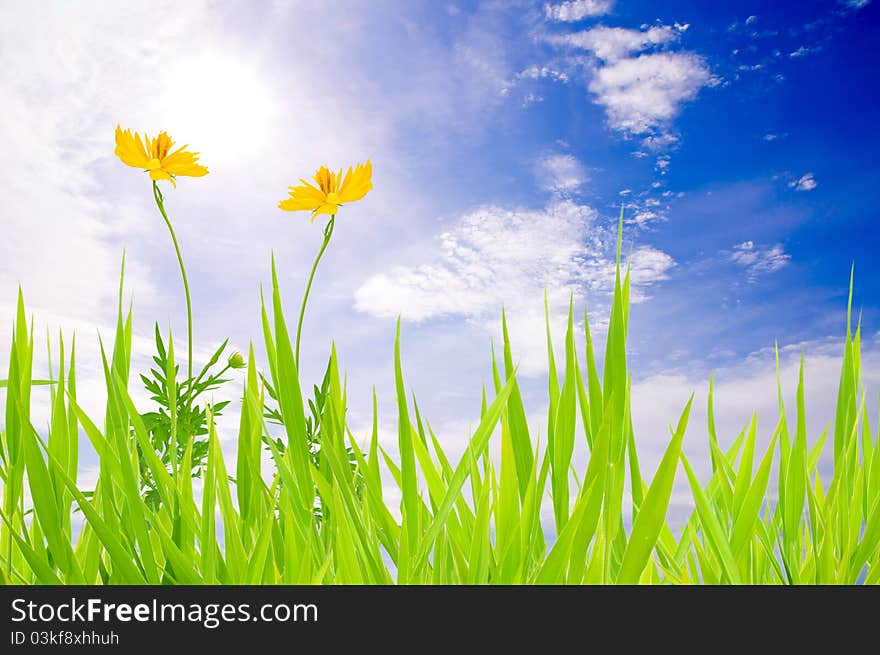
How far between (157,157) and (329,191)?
25 centimetres

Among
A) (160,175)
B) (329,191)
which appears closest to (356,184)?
(329,191)

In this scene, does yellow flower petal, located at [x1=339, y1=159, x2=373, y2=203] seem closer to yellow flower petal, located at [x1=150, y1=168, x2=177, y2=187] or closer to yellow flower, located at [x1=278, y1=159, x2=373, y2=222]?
yellow flower, located at [x1=278, y1=159, x2=373, y2=222]

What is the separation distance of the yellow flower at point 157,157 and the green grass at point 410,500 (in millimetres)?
236

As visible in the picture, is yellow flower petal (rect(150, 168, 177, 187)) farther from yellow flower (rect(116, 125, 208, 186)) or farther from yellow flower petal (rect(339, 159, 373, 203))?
yellow flower petal (rect(339, 159, 373, 203))

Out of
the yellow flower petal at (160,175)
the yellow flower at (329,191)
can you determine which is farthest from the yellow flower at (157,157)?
the yellow flower at (329,191)

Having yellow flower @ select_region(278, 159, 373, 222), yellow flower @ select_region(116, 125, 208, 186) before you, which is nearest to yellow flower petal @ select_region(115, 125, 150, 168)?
yellow flower @ select_region(116, 125, 208, 186)

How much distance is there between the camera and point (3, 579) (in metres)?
0.80

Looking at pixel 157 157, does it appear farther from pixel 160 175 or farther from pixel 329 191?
pixel 329 191

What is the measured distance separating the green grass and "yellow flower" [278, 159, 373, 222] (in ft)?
0.71

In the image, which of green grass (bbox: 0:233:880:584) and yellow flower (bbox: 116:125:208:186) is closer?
green grass (bbox: 0:233:880:584)

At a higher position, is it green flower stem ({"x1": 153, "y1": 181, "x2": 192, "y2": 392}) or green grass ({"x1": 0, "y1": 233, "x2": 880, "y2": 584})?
green flower stem ({"x1": 153, "y1": 181, "x2": 192, "y2": 392})

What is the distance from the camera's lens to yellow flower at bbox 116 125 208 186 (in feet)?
3.20
